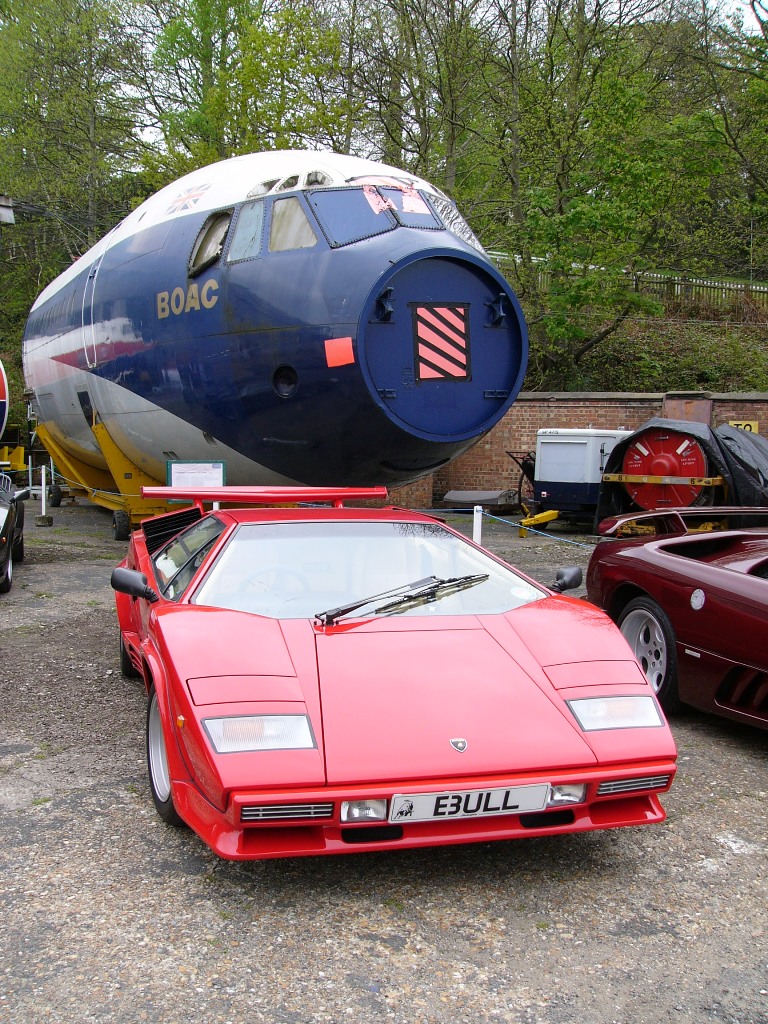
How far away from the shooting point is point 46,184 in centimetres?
2827

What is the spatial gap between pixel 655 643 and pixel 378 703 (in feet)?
9.11

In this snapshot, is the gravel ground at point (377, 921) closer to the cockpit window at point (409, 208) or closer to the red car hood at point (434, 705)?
the red car hood at point (434, 705)

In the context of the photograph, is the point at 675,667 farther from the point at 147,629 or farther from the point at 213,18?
the point at 213,18

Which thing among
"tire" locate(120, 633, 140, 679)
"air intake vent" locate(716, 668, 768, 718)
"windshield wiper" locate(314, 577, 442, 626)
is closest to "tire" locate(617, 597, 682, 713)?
"air intake vent" locate(716, 668, 768, 718)

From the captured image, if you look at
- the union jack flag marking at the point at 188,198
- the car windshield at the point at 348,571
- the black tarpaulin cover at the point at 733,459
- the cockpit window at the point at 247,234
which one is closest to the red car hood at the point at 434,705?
the car windshield at the point at 348,571

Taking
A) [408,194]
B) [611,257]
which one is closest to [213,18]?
[611,257]

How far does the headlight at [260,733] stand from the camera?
3.09 metres

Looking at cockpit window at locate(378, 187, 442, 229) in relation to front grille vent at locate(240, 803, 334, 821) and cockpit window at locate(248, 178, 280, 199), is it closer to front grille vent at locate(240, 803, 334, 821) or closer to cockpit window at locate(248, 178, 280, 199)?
cockpit window at locate(248, 178, 280, 199)

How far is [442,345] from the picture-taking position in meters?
7.82

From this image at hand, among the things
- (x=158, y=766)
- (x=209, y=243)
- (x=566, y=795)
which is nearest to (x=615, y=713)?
(x=566, y=795)

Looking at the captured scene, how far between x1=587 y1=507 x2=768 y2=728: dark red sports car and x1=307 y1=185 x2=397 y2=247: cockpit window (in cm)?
345

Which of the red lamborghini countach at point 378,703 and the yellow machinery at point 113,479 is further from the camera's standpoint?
the yellow machinery at point 113,479

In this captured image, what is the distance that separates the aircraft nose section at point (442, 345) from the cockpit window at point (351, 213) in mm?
644

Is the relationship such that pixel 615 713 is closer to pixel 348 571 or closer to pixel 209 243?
pixel 348 571
